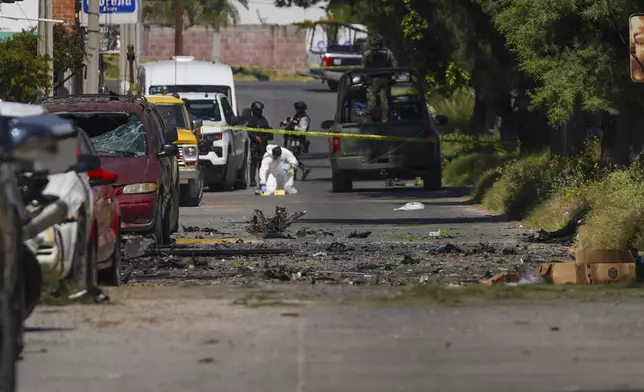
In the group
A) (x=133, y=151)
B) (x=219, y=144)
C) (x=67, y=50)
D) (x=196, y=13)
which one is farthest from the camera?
(x=196, y=13)

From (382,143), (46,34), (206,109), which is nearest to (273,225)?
(46,34)

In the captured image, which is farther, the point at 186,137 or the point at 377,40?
the point at 377,40

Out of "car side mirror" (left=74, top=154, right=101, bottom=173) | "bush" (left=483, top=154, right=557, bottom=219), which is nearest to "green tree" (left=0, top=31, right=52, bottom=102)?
"bush" (left=483, top=154, right=557, bottom=219)

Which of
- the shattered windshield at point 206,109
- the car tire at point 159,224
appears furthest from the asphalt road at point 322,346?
the shattered windshield at point 206,109

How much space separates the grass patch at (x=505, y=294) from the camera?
1142 cm

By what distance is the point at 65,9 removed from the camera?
42906 millimetres

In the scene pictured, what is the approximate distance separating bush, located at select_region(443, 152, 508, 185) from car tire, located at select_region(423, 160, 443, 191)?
2.48 feet

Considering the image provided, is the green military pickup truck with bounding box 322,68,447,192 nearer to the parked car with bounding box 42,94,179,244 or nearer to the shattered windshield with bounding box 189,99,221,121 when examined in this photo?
the shattered windshield with bounding box 189,99,221,121

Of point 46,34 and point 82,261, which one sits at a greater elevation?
point 46,34

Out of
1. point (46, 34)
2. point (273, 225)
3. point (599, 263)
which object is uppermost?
point (46, 34)

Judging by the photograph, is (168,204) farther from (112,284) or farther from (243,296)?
(243,296)

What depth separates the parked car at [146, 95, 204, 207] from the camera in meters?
29.0

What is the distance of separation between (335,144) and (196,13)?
194 feet

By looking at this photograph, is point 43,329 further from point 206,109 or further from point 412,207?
point 206,109
